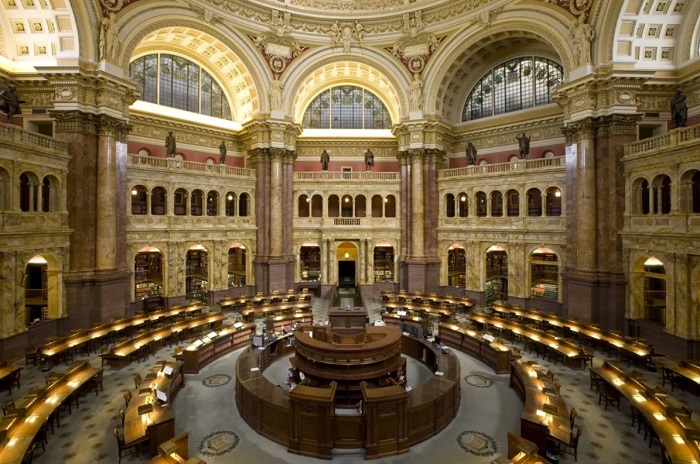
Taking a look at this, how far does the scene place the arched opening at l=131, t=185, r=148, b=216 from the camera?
84.4 feet

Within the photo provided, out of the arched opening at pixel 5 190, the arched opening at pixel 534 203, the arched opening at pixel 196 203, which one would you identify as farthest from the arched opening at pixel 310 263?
the arched opening at pixel 5 190

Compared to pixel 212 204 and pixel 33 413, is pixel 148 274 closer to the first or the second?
Result: pixel 212 204

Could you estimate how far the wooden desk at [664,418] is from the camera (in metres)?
8.45

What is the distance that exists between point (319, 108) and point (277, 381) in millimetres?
26274

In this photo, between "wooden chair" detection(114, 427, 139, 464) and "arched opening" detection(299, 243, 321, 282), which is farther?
"arched opening" detection(299, 243, 321, 282)

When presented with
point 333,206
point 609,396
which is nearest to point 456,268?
point 333,206

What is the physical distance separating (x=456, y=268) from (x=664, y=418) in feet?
72.7

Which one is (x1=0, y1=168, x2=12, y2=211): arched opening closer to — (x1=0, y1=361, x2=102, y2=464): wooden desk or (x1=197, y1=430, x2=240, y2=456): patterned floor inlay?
(x1=0, y1=361, x2=102, y2=464): wooden desk

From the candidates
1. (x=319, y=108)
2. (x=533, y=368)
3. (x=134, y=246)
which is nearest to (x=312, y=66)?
(x=319, y=108)

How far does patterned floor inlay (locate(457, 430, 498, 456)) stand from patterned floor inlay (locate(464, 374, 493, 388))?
343 centimetres

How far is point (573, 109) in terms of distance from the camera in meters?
21.1

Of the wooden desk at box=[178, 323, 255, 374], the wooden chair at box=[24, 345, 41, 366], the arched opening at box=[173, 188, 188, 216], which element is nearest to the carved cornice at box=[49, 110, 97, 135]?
the arched opening at box=[173, 188, 188, 216]

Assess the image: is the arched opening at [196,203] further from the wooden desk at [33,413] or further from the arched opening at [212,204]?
the wooden desk at [33,413]

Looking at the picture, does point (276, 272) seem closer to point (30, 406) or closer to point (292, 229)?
point (292, 229)
